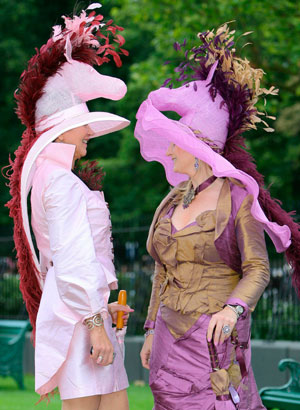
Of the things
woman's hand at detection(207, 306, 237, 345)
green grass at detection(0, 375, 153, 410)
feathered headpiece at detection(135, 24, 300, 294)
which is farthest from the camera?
green grass at detection(0, 375, 153, 410)

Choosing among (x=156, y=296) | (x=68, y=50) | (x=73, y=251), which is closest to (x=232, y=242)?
(x=156, y=296)

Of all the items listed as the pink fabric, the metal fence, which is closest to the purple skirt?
the pink fabric

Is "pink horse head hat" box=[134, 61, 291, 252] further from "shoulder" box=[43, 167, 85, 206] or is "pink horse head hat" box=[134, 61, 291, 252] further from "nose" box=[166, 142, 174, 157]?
"shoulder" box=[43, 167, 85, 206]

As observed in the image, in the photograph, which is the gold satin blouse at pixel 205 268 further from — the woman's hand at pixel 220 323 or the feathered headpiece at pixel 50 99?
the feathered headpiece at pixel 50 99

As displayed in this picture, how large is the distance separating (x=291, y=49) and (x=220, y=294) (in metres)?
10.4

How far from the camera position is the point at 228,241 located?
12.5 feet

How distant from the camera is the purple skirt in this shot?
371 centimetres

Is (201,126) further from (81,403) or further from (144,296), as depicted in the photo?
(144,296)

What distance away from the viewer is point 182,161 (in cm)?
404

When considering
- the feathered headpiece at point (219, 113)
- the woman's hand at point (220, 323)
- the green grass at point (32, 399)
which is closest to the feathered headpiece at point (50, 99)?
the feathered headpiece at point (219, 113)

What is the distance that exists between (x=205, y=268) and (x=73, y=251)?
0.65m

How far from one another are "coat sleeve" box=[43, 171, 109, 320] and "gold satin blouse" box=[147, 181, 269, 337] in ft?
1.23

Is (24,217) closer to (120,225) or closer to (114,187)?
(120,225)

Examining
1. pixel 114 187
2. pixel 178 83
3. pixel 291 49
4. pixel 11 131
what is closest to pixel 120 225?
pixel 291 49
